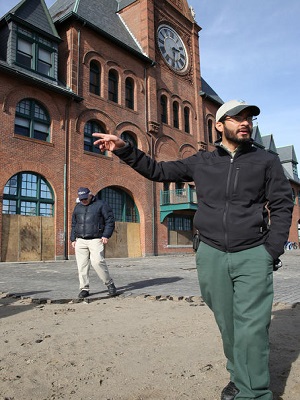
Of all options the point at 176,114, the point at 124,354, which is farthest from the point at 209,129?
the point at 124,354

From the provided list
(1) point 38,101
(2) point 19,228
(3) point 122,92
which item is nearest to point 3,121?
(1) point 38,101

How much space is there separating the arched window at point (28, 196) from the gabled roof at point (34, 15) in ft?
24.7

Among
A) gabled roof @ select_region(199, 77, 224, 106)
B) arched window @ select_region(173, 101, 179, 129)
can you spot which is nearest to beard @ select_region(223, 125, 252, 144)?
arched window @ select_region(173, 101, 179, 129)

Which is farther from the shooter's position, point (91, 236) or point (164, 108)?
point (164, 108)

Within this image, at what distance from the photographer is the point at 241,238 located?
7.22 ft

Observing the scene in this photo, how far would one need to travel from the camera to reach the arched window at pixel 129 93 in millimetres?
21678

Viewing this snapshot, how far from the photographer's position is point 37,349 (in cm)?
318

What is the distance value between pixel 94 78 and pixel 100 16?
4.86 metres

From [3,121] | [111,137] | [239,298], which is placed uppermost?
[3,121]

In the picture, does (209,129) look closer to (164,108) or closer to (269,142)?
(164,108)

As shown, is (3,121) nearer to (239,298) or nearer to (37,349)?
(37,349)

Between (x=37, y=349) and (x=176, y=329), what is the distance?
151 centimetres

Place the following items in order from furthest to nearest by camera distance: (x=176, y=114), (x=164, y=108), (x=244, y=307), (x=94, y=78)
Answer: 1. (x=176, y=114)
2. (x=164, y=108)
3. (x=94, y=78)
4. (x=244, y=307)

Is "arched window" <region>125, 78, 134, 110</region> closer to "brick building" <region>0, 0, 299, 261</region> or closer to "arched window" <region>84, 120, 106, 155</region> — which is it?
"brick building" <region>0, 0, 299, 261</region>
